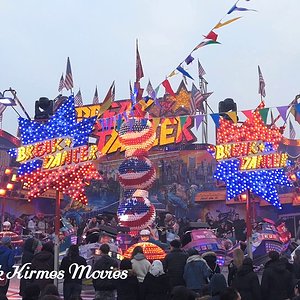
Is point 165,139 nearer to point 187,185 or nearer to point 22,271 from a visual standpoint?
point 187,185

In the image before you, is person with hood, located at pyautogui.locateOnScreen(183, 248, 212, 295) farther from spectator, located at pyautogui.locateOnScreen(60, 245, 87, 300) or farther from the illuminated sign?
the illuminated sign

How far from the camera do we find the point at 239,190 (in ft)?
43.9

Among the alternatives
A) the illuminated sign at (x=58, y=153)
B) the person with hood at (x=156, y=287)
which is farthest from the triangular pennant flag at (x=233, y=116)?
the person with hood at (x=156, y=287)

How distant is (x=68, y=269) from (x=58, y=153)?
16.2ft

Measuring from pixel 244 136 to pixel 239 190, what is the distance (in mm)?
1452

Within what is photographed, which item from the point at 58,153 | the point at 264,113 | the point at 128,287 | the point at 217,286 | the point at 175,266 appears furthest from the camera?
the point at 264,113

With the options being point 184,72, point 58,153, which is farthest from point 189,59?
point 58,153

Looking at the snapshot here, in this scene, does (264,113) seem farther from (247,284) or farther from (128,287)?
(128,287)

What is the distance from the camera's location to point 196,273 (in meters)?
7.52

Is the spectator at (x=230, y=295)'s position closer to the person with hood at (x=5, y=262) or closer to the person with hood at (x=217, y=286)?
the person with hood at (x=217, y=286)

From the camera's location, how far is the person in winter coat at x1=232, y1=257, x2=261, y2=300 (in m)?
6.79

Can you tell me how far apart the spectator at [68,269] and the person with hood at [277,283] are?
9.17 feet

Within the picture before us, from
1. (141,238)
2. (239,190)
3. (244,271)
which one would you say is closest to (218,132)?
(239,190)

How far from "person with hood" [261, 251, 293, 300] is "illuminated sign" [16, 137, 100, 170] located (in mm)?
6396
